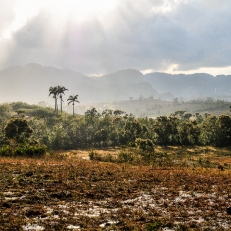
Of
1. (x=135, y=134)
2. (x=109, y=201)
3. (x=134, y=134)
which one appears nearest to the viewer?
(x=109, y=201)

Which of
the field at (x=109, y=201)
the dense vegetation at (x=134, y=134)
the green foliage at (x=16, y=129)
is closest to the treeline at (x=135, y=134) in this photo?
the dense vegetation at (x=134, y=134)

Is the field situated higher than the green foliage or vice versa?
the green foliage

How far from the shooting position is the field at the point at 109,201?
1320 centimetres

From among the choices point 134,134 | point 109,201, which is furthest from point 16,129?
point 109,201

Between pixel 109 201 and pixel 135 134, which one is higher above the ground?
pixel 109 201

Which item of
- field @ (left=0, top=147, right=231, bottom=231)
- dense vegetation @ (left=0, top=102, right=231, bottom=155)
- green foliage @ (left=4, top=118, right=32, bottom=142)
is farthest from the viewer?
dense vegetation @ (left=0, top=102, right=231, bottom=155)

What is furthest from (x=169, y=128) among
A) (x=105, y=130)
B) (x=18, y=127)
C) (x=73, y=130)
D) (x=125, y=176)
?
(x=125, y=176)

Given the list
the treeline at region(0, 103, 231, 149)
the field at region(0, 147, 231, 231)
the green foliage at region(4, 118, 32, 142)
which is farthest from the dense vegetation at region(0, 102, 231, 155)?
the field at region(0, 147, 231, 231)

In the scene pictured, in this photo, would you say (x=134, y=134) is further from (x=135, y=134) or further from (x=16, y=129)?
(x=16, y=129)

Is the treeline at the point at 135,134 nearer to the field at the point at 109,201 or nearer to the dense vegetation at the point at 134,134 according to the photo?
the dense vegetation at the point at 134,134

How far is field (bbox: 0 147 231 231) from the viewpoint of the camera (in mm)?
13195

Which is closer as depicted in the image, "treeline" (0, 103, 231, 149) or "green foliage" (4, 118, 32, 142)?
"green foliage" (4, 118, 32, 142)

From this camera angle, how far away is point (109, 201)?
17156 mm

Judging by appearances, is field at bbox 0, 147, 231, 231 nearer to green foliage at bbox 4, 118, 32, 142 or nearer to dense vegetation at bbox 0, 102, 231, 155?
green foliage at bbox 4, 118, 32, 142
